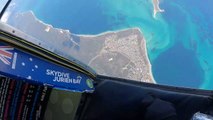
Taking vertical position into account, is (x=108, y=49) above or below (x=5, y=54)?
below

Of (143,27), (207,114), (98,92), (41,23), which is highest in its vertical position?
(41,23)

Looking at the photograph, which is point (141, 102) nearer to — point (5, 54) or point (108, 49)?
Result: point (108, 49)

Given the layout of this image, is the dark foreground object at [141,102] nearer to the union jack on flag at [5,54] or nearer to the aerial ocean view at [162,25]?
the aerial ocean view at [162,25]

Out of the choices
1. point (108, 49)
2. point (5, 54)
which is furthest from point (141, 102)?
point (5, 54)

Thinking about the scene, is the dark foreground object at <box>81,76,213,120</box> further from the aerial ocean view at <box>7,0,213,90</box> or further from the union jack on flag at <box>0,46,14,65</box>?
the union jack on flag at <box>0,46,14,65</box>

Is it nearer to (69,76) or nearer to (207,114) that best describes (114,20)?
(69,76)

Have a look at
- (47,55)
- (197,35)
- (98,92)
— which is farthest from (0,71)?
(197,35)

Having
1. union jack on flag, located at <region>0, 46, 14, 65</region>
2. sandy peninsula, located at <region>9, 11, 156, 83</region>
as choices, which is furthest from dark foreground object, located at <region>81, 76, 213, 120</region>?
union jack on flag, located at <region>0, 46, 14, 65</region>
